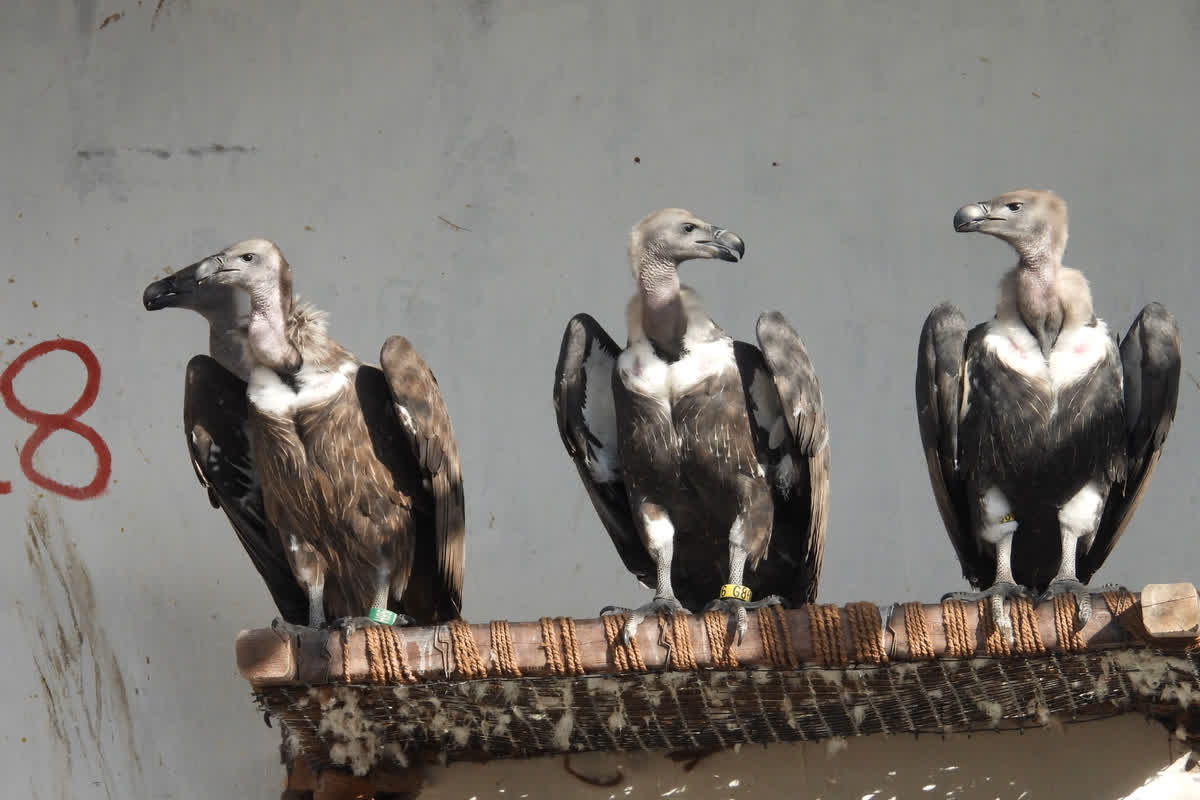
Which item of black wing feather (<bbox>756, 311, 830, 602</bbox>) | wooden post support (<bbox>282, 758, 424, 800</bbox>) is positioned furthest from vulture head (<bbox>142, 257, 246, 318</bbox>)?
black wing feather (<bbox>756, 311, 830, 602</bbox>)

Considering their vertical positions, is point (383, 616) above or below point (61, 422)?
below

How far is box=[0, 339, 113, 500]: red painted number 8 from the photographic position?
385 centimetres

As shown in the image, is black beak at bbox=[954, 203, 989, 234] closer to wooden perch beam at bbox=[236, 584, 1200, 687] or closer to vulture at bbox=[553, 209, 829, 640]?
vulture at bbox=[553, 209, 829, 640]

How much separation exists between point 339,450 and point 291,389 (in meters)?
0.14

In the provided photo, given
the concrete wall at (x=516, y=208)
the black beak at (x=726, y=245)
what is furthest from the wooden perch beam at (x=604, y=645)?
the concrete wall at (x=516, y=208)

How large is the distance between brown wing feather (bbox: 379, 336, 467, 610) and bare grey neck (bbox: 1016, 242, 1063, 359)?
106 centimetres

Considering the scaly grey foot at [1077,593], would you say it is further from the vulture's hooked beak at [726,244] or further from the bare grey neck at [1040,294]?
the vulture's hooked beak at [726,244]

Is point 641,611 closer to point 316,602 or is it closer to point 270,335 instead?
point 316,602

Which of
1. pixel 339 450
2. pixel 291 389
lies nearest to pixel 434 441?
pixel 339 450

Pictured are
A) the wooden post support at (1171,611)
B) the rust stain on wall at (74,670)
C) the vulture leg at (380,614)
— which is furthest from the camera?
the rust stain on wall at (74,670)

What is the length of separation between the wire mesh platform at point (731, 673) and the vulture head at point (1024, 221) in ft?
2.56

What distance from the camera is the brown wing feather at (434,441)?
3.10 meters

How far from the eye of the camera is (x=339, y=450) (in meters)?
3.12

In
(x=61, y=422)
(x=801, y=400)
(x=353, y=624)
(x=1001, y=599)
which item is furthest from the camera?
(x=61, y=422)
